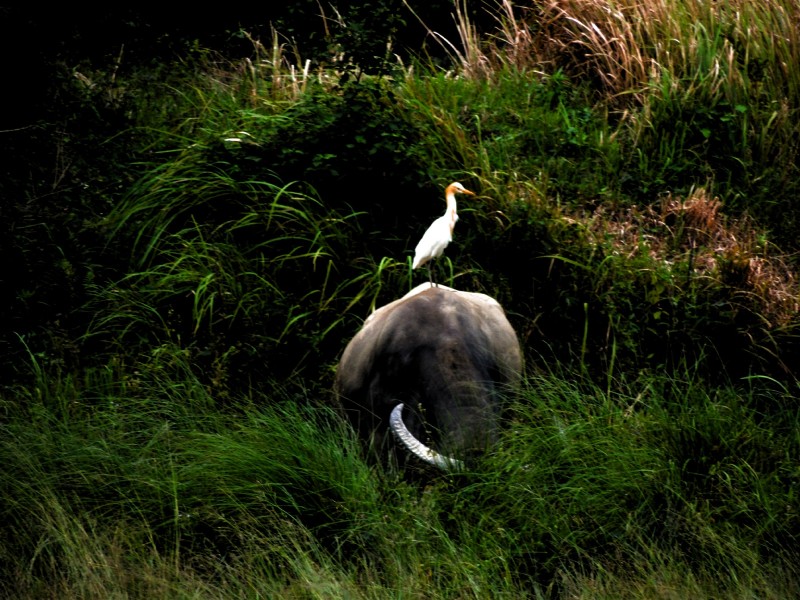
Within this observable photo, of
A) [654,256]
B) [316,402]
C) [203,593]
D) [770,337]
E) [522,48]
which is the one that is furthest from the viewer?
[522,48]

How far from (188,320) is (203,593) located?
294 cm

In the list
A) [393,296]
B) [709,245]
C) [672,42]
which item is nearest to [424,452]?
[393,296]

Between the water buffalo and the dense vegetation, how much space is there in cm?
18

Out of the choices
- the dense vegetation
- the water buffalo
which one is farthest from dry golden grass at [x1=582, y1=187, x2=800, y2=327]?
the water buffalo

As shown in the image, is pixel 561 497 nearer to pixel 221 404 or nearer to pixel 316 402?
pixel 316 402

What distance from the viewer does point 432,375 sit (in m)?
5.71

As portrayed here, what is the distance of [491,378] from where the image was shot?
19.4 feet

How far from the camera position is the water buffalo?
555 cm

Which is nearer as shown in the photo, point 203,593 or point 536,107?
point 203,593

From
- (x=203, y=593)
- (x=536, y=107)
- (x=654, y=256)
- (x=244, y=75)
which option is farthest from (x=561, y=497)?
(x=244, y=75)

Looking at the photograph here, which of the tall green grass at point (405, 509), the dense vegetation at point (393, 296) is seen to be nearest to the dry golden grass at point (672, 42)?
the dense vegetation at point (393, 296)

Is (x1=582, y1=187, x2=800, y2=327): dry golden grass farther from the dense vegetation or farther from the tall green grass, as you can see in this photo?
the tall green grass

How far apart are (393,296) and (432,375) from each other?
1837 mm

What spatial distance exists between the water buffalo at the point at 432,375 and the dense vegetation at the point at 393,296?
0.58ft
